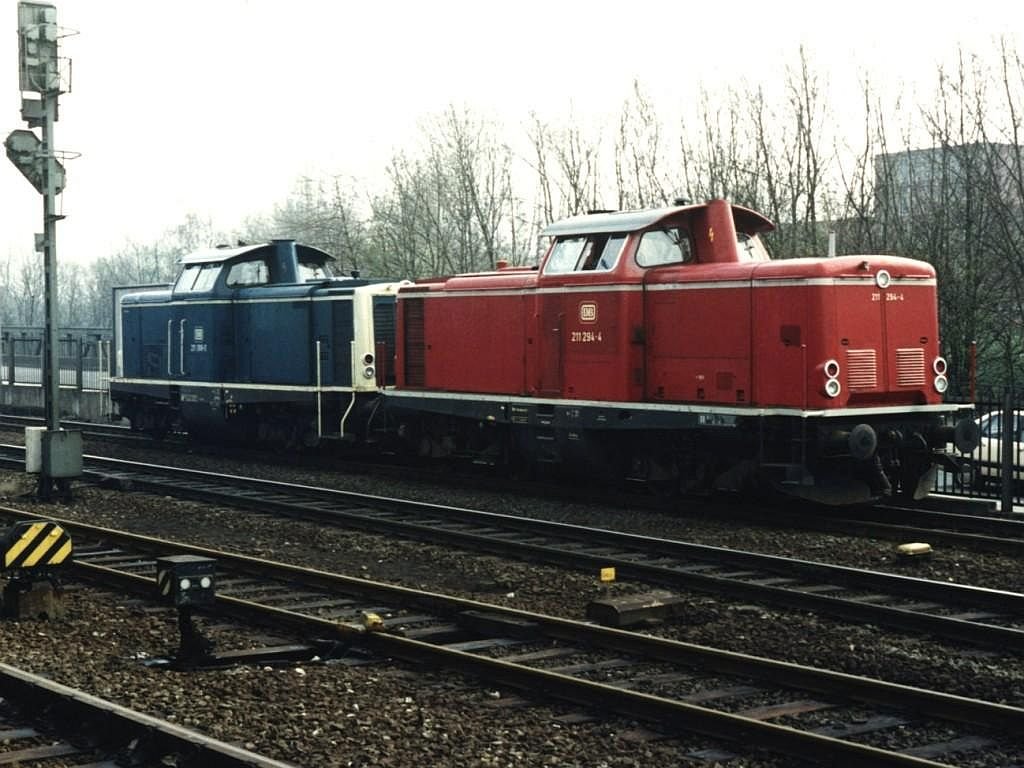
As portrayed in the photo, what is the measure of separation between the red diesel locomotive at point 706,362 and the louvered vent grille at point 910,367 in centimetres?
2

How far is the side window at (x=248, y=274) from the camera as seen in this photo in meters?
24.1

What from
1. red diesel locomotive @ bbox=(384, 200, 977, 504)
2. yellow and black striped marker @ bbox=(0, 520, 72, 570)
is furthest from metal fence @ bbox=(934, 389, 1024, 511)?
yellow and black striped marker @ bbox=(0, 520, 72, 570)

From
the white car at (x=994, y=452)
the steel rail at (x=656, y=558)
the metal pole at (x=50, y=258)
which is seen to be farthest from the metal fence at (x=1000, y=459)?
the metal pole at (x=50, y=258)

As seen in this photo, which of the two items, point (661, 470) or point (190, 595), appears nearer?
point (190, 595)

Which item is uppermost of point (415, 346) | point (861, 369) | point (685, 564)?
point (415, 346)

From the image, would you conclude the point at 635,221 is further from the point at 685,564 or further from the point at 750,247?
the point at 685,564

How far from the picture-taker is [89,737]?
7.13 m

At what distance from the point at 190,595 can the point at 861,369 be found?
8681 millimetres

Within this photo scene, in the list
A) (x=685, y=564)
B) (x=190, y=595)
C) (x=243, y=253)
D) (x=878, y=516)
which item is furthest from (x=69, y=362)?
(x=190, y=595)

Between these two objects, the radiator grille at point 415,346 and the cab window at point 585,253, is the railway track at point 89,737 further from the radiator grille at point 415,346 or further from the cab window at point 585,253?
the radiator grille at point 415,346

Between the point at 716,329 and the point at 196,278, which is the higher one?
the point at 196,278

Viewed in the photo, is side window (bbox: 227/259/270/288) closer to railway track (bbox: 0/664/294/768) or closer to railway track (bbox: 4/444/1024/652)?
railway track (bbox: 4/444/1024/652)

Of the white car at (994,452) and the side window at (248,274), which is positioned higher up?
the side window at (248,274)

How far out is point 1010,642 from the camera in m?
9.03
